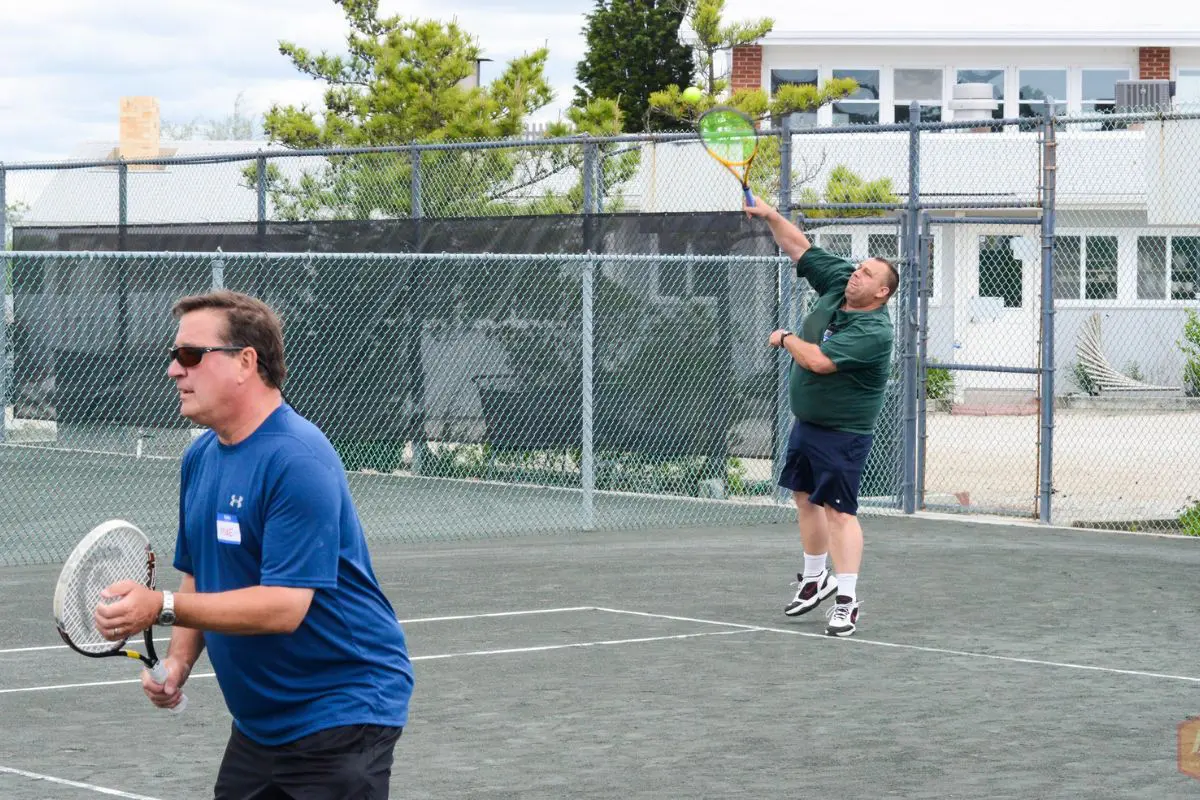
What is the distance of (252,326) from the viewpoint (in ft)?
13.1

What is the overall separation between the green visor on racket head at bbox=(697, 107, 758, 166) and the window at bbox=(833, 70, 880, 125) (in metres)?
22.9

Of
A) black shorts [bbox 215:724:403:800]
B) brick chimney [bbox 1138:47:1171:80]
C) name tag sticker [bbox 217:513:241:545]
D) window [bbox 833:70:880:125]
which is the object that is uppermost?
brick chimney [bbox 1138:47:1171:80]

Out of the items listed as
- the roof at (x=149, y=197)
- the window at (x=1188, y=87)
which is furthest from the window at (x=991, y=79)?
the roof at (x=149, y=197)

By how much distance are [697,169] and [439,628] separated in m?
16.0

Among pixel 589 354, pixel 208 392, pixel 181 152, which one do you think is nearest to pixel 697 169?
pixel 589 354

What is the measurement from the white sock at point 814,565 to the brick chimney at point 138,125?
2889 cm

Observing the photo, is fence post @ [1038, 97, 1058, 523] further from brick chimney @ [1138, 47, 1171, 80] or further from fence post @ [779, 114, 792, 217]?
brick chimney @ [1138, 47, 1171, 80]

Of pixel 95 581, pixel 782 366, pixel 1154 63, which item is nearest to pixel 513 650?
pixel 95 581

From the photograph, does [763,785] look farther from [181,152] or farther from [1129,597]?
[181,152]

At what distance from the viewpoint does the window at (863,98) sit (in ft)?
112

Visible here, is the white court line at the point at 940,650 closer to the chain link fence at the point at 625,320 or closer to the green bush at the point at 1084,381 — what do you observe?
the chain link fence at the point at 625,320

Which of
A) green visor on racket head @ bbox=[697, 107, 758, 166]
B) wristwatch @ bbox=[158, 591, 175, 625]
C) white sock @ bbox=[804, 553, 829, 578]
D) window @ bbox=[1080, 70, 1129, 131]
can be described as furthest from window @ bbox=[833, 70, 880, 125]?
wristwatch @ bbox=[158, 591, 175, 625]

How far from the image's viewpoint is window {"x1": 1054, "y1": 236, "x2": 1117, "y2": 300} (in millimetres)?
29828

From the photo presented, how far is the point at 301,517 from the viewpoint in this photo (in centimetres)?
385
